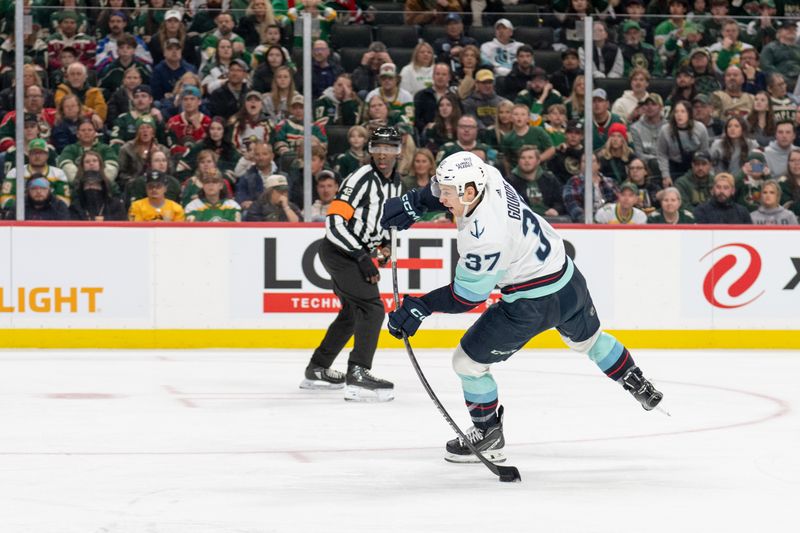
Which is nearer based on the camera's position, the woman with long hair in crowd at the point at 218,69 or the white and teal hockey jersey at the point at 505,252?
the white and teal hockey jersey at the point at 505,252

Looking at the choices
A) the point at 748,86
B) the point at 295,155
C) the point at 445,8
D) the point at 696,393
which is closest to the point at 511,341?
the point at 696,393

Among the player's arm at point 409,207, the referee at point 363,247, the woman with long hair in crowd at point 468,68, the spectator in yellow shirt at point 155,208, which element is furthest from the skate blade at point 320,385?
the woman with long hair in crowd at point 468,68

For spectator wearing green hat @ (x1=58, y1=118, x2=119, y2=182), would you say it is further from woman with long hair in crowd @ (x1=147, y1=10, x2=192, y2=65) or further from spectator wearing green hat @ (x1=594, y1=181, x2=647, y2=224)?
spectator wearing green hat @ (x1=594, y1=181, x2=647, y2=224)

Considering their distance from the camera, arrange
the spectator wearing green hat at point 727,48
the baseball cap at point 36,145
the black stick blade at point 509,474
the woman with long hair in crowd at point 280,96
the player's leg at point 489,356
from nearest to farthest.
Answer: the black stick blade at point 509,474 → the player's leg at point 489,356 → the baseball cap at point 36,145 → the woman with long hair in crowd at point 280,96 → the spectator wearing green hat at point 727,48

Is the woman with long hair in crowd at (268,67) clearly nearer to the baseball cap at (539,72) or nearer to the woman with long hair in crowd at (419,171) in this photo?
the woman with long hair in crowd at (419,171)

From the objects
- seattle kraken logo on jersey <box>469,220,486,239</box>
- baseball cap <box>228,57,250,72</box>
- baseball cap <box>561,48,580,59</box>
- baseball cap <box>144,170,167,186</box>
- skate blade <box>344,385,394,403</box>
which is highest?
baseball cap <box>561,48,580,59</box>

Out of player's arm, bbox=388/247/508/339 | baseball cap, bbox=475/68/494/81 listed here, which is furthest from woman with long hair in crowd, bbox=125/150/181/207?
player's arm, bbox=388/247/508/339

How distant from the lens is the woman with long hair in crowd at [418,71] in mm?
11453

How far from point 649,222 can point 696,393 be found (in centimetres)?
344

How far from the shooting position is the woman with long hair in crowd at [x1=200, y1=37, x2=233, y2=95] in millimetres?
11203

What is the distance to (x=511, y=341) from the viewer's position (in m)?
5.61

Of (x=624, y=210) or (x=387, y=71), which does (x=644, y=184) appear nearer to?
(x=624, y=210)

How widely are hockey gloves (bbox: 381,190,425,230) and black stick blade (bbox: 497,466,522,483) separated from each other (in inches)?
53.1

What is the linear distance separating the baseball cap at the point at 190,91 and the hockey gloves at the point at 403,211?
17.7 ft
